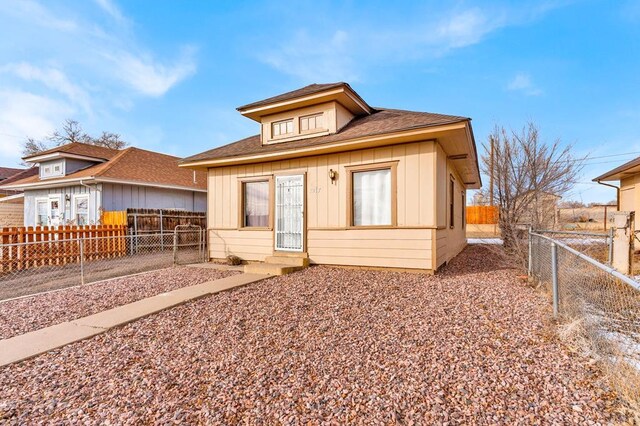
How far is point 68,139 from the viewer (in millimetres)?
25797

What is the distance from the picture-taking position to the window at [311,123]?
7.78 m

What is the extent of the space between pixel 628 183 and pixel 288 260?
13940 mm

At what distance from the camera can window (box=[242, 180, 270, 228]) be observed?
8078mm

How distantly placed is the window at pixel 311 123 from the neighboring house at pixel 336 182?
1.0 inches

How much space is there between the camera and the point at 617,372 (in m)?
2.30

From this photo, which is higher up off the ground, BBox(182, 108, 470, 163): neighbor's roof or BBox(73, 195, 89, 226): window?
BBox(182, 108, 470, 163): neighbor's roof

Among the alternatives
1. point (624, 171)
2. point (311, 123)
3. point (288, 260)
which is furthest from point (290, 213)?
point (624, 171)

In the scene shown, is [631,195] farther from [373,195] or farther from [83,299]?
[83,299]

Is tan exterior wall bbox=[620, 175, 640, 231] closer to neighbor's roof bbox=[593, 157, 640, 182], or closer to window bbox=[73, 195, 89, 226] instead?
neighbor's roof bbox=[593, 157, 640, 182]

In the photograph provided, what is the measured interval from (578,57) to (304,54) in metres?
9.76

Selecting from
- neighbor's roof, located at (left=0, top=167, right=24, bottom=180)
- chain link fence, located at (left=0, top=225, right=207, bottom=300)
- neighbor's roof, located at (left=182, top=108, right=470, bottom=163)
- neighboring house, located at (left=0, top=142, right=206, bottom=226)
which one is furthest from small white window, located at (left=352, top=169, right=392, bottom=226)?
neighbor's roof, located at (left=0, top=167, right=24, bottom=180)

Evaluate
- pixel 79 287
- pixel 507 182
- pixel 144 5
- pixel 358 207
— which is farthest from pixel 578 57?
pixel 79 287

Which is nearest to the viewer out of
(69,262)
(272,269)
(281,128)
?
(272,269)

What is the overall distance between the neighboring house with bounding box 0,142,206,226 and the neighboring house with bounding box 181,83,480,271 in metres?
6.18
